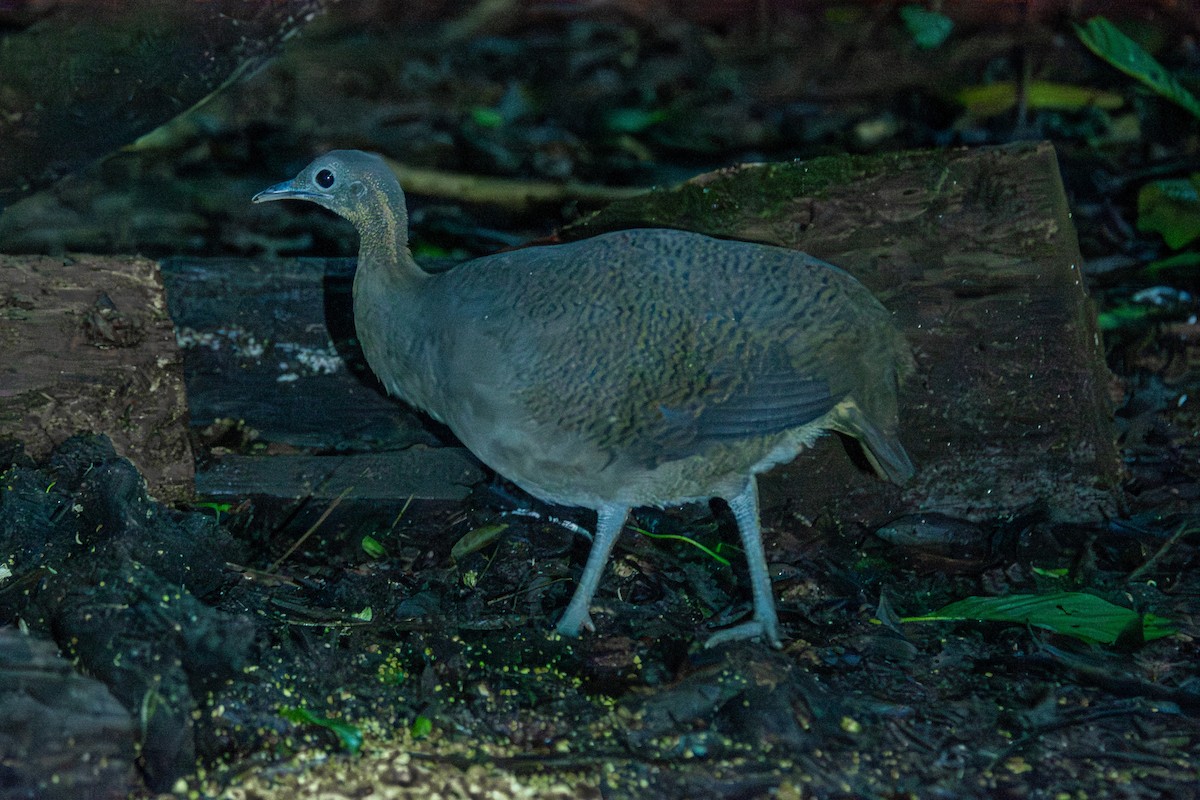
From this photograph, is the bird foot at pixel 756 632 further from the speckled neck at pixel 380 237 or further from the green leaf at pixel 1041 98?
the green leaf at pixel 1041 98

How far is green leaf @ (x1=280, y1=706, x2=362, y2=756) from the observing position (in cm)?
319

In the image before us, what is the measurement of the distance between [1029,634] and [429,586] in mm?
1940

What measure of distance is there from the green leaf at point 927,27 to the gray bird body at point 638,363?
5099 mm

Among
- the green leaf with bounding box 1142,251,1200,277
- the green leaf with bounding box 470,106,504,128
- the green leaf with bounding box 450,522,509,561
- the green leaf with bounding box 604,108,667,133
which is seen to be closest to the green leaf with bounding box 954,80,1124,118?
the green leaf with bounding box 1142,251,1200,277

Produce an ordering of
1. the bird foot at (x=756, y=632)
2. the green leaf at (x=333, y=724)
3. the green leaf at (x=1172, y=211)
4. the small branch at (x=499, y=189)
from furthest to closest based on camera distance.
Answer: the small branch at (x=499, y=189) < the green leaf at (x=1172, y=211) < the bird foot at (x=756, y=632) < the green leaf at (x=333, y=724)

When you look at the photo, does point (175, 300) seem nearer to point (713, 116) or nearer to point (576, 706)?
point (576, 706)

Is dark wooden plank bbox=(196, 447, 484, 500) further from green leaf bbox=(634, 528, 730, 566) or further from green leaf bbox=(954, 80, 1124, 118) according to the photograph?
green leaf bbox=(954, 80, 1124, 118)

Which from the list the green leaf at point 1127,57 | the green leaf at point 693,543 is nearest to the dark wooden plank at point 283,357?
the green leaf at point 693,543

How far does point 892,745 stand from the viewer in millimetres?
3336

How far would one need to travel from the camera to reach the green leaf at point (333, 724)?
3186 mm

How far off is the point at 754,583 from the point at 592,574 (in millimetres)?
515

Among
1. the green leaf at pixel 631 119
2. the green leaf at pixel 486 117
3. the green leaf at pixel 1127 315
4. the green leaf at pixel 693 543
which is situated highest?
the green leaf at pixel 486 117

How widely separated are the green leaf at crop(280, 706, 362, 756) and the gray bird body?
0.85 meters

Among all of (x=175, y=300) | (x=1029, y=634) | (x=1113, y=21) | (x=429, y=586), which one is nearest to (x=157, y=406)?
(x=175, y=300)
